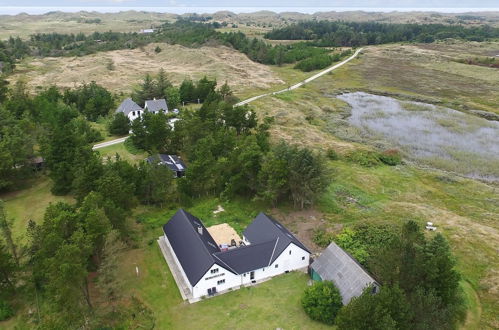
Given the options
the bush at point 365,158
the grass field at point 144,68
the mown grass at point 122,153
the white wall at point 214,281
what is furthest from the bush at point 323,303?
the grass field at point 144,68

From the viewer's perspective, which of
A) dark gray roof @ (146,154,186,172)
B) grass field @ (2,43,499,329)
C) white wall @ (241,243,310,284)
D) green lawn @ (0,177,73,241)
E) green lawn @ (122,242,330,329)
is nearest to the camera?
green lawn @ (122,242,330,329)

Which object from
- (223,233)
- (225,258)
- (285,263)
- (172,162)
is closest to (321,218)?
(285,263)

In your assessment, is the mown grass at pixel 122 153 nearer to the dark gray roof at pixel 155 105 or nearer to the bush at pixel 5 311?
the dark gray roof at pixel 155 105

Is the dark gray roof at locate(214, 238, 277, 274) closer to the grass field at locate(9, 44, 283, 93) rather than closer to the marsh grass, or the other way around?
the marsh grass

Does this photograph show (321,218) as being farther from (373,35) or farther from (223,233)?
(373,35)

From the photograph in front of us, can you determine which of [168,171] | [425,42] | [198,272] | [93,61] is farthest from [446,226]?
[425,42]

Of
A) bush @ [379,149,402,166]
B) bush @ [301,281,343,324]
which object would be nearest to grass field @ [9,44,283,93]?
bush @ [379,149,402,166]
